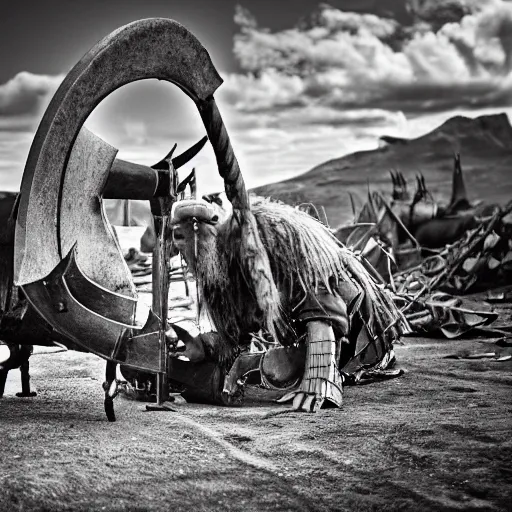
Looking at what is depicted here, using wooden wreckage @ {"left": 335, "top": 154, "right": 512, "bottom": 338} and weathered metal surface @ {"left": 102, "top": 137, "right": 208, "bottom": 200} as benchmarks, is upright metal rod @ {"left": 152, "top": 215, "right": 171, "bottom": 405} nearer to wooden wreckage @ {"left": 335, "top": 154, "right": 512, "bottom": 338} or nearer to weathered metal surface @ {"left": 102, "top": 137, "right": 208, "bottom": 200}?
weathered metal surface @ {"left": 102, "top": 137, "right": 208, "bottom": 200}

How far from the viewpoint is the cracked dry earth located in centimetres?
196

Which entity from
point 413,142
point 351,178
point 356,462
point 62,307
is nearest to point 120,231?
point 351,178

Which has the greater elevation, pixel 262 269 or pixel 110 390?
pixel 262 269

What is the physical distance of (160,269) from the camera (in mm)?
3014

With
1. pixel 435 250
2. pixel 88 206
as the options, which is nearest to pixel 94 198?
pixel 88 206

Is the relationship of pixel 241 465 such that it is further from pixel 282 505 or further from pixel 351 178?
pixel 351 178

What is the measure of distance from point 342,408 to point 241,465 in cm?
89

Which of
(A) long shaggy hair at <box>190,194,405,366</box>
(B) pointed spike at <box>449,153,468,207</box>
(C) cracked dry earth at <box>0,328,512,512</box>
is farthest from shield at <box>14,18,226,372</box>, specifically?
(B) pointed spike at <box>449,153,468,207</box>

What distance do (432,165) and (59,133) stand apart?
24.7 ft

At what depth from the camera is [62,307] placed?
2578 millimetres

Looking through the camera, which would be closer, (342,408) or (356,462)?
(356,462)

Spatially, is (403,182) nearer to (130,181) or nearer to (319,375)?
(319,375)

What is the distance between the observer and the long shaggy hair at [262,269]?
3.22 metres

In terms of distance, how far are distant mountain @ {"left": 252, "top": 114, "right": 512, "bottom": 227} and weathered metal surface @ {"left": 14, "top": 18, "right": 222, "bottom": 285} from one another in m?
6.35
